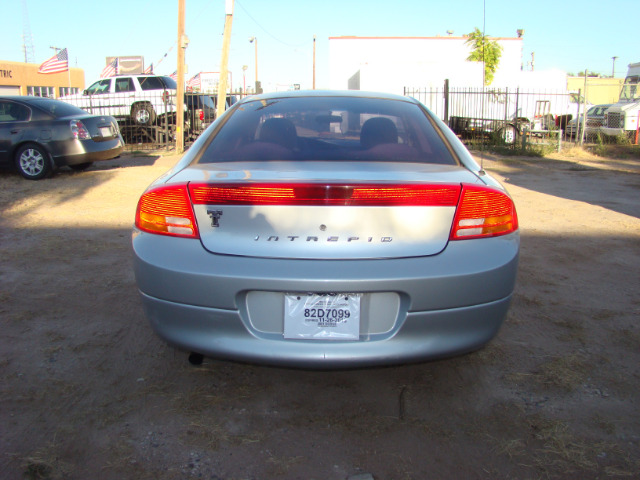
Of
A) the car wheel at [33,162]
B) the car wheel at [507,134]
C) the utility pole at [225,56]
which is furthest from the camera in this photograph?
the car wheel at [507,134]

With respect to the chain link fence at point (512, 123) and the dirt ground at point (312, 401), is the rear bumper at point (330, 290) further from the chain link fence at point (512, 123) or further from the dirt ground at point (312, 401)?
the chain link fence at point (512, 123)

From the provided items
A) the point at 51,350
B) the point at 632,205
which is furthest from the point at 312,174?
the point at 632,205

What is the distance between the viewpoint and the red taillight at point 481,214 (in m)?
2.35

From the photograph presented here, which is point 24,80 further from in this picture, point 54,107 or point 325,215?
point 325,215

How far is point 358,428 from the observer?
2463mm

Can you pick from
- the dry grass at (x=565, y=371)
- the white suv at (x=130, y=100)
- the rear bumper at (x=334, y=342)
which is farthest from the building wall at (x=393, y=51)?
the rear bumper at (x=334, y=342)

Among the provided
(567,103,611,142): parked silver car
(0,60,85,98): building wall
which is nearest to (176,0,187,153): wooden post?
(567,103,611,142): parked silver car

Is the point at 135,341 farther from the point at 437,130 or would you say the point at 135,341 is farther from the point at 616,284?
the point at 616,284

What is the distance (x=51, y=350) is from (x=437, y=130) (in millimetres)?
2542

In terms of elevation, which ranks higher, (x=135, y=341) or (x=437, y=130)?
(x=437, y=130)

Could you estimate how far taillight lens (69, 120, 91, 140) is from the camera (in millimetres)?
9672

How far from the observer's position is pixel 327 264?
7.27 ft

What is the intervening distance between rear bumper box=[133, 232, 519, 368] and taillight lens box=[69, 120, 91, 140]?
8286mm

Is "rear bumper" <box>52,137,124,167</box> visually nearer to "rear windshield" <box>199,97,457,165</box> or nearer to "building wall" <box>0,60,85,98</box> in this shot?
"rear windshield" <box>199,97,457,165</box>
